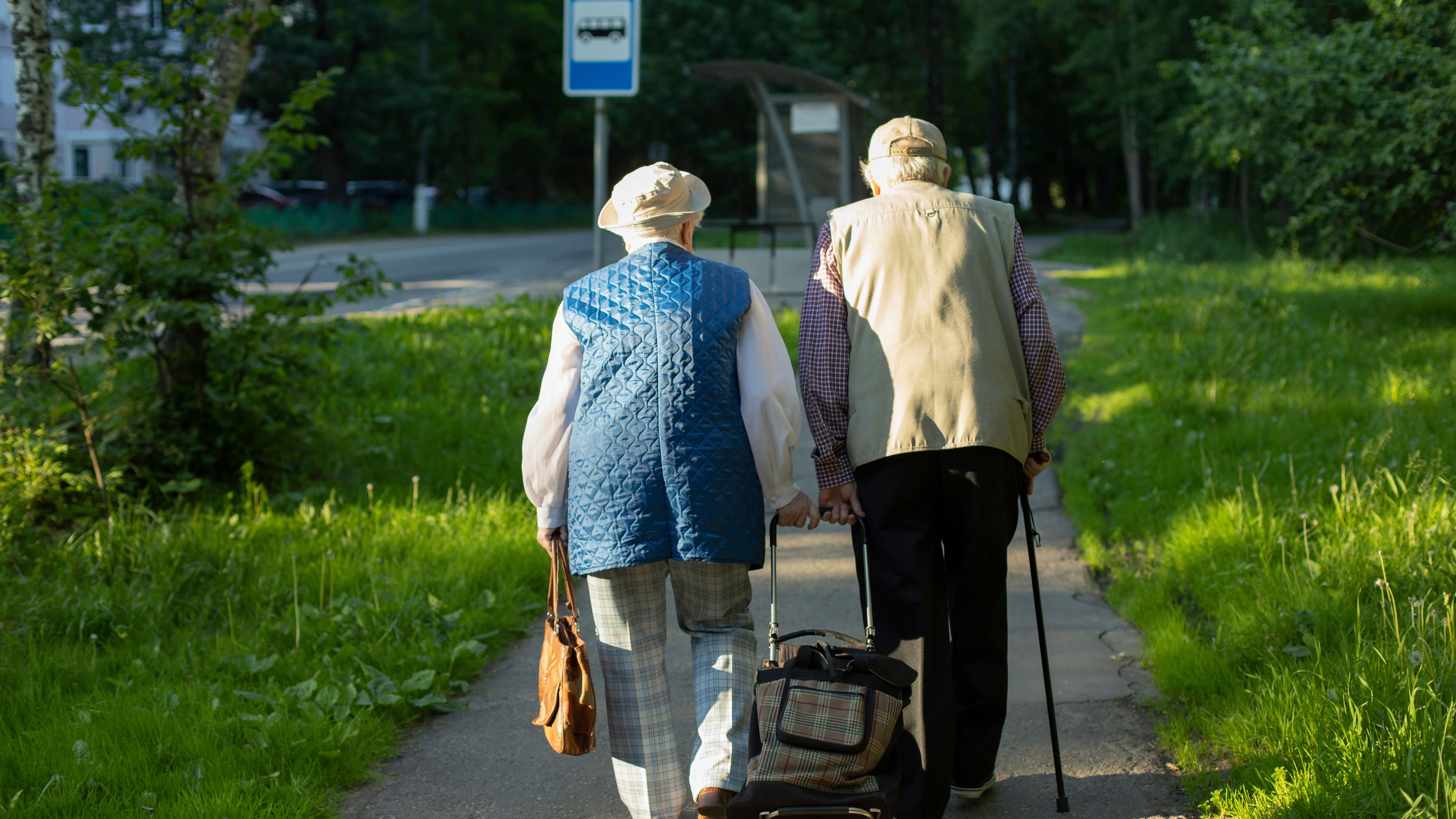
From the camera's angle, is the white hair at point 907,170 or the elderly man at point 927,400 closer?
the elderly man at point 927,400

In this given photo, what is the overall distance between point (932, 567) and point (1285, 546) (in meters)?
2.47

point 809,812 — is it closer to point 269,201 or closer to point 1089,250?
point 1089,250

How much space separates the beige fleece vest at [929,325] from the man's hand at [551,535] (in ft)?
2.71

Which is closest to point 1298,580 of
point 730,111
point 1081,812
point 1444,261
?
point 1081,812

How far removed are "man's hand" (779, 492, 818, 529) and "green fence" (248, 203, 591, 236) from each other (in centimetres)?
2656

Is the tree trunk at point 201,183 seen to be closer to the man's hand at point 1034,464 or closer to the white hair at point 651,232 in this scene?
the white hair at point 651,232

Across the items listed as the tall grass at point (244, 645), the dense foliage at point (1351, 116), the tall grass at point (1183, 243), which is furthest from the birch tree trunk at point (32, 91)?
the tall grass at point (1183, 243)

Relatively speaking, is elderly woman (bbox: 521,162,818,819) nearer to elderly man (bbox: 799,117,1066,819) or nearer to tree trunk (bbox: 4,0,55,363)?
elderly man (bbox: 799,117,1066,819)

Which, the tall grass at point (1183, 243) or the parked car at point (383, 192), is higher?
the parked car at point (383, 192)

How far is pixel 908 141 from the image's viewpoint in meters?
3.19

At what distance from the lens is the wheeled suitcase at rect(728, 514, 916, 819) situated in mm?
2641

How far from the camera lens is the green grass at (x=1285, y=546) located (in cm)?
320

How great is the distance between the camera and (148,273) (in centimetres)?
563

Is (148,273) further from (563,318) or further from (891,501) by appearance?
(891,501)
